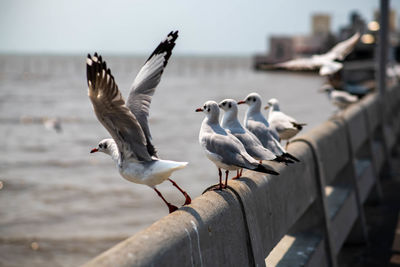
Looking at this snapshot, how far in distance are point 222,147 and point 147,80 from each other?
666 millimetres

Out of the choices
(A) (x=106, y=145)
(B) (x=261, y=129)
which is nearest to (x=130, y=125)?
(A) (x=106, y=145)

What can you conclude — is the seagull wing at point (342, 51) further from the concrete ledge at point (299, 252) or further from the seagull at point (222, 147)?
the seagull at point (222, 147)

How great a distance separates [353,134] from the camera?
23.7 feet

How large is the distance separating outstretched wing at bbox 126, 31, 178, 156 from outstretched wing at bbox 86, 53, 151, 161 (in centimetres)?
22

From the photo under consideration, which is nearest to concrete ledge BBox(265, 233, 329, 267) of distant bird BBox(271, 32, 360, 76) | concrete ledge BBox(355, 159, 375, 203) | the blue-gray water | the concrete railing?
the concrete railing

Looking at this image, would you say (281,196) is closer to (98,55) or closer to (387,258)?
(98,55)

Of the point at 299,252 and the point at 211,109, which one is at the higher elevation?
the point at 211,109

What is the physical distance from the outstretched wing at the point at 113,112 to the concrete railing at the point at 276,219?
514 millimetres

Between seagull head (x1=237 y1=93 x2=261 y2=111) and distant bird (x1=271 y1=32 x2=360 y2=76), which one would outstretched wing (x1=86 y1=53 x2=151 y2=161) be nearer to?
seagull head (x1=237 y1=93 x2=261 y2=111)

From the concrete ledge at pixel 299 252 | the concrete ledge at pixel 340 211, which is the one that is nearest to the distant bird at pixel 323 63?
the concrete ledge at pixel 340 211

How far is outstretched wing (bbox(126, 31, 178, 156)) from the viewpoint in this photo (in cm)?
359

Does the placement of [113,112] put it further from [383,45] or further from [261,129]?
[383,45]

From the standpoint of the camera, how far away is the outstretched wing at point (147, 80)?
3586 mm

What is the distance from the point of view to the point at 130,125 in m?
3.27
